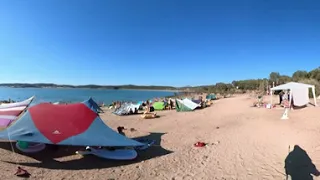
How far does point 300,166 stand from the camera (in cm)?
624

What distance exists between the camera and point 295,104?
17016mm

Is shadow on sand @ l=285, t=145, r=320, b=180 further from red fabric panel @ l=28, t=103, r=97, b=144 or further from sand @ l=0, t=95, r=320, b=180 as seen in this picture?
red fabric panel @ l=28, t=103, r=97, b=144

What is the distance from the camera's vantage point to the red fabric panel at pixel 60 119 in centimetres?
640

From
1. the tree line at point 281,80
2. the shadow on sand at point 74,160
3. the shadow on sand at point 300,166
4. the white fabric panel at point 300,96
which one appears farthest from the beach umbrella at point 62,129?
the tree line at point 281,80

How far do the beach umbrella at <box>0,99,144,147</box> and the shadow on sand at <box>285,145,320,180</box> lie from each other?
424 cm

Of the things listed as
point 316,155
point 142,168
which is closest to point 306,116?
point 316,155

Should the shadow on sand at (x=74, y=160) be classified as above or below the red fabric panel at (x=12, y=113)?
below

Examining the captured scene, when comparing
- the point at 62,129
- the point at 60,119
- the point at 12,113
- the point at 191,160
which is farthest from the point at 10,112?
the point at 191,160

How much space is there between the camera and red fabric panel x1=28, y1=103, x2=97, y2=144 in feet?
21.0

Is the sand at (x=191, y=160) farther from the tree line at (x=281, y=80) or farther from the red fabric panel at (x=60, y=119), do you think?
the tree line at (x=281, y=80)

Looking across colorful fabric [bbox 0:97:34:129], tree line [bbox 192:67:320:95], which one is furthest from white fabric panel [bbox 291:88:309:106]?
colorful fabric [bbox 0:97:34:129]

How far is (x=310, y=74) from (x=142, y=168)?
46.0 m

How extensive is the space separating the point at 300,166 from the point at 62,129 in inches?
272

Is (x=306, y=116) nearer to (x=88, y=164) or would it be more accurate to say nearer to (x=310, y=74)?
(x=88, y=164)
